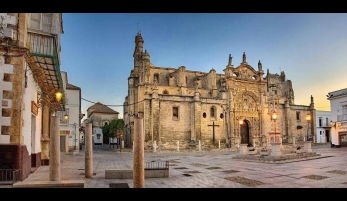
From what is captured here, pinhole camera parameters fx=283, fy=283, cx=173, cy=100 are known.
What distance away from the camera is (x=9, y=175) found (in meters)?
8.93

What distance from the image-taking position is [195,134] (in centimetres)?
3691

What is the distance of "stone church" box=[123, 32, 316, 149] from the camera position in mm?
36125

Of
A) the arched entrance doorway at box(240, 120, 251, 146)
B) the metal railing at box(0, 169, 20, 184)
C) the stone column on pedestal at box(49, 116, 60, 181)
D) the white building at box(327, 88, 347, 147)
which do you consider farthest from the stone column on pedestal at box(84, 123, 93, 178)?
the arched entrance doorway at box(240, 120, 251, 146)

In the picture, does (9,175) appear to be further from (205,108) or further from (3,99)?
(205,108)

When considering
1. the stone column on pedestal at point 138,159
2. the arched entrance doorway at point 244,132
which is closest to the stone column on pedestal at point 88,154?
the stone column on pedestal at point 138,159

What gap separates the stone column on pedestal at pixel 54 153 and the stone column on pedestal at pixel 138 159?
316 centimetres

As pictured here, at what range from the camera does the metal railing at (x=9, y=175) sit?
8.77m

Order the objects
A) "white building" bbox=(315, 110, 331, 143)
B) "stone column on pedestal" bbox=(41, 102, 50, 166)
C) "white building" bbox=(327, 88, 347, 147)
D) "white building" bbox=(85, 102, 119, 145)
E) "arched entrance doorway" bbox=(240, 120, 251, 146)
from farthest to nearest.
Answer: "white building" bbox=(85, 102, 119, 145) < "white building" bbox=(315, 110, 331, 143) < "arched entrance doorway" bbox=(240, 120, 251, 146) < "white building" bbox=(327, 88, 347, 147) < "stone column on pedestal" bbox=(41, 102, 50, 166)

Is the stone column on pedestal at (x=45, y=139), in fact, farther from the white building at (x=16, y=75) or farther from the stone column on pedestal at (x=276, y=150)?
the stone column on pedestal at (x=276, y=150)

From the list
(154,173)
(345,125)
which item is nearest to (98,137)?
(345,125)

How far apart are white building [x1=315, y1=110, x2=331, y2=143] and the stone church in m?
3.52

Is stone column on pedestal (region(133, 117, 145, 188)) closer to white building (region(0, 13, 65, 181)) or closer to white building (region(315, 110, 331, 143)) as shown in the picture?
white building (region(0, 13, 65, 181))
